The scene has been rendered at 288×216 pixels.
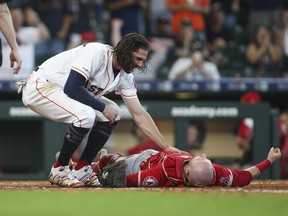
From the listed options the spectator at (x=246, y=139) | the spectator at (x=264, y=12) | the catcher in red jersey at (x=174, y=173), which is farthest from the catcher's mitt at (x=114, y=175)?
the spectator at (x=264, y=12)

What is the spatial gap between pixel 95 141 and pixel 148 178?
0.61 meters

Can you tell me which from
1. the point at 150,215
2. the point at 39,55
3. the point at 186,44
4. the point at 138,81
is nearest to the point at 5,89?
the point at 39,55

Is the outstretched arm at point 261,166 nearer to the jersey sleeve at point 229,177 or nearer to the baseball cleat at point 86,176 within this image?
the jersey sleeve at point 229,177

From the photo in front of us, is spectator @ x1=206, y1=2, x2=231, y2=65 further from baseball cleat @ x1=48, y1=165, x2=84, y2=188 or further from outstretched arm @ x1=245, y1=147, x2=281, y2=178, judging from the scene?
baseball cleat @ x1=48, y1=165, x2=84, y2=188

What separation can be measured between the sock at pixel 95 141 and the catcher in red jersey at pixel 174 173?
6.8 inches

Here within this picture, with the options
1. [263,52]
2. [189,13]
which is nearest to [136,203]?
[263,52]

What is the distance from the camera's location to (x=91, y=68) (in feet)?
24.5

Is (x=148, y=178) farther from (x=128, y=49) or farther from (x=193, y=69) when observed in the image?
(x=193, y=69)

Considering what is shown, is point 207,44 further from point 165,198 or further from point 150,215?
point 150,215

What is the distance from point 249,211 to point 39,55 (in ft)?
23.3

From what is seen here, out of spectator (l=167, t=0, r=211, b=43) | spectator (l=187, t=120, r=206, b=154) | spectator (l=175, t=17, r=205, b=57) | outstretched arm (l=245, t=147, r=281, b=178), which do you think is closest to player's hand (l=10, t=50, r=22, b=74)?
outstretched arm (l=245, t=147, r=281, b=178)

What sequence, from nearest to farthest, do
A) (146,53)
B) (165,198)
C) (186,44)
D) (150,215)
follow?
(150,215), (165,198), (146,53), (186,44)

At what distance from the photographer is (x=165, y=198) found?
6.33 meters

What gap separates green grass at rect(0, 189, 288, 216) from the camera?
5562mm
